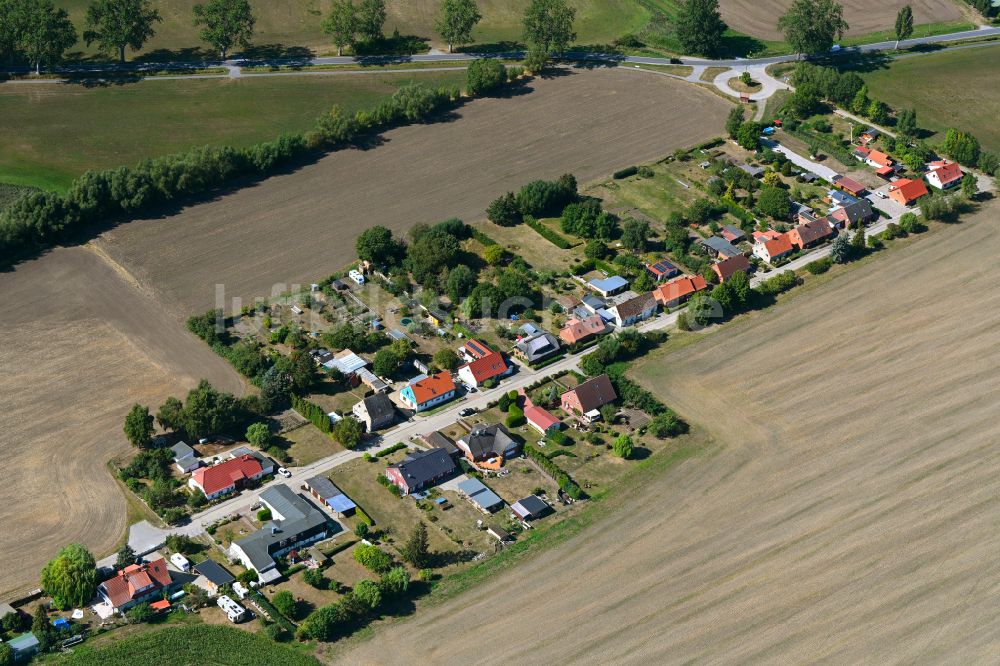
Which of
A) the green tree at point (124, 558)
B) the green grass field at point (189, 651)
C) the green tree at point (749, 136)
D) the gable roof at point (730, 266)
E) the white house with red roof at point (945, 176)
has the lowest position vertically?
the green grass field at point (189, 651)

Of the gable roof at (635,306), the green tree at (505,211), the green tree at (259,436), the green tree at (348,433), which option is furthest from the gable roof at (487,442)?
the green tree at (505,211)

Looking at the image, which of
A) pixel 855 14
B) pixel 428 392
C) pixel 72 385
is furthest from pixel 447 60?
pixel 72 385

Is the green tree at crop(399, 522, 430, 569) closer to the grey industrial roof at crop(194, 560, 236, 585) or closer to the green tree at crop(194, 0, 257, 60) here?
the grey industrial roof at crop(194, 560, 236, 585)

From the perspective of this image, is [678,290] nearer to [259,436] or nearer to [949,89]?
[259,436]

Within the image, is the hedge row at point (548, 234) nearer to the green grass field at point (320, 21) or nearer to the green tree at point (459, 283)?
the green tree at point (459, 283)

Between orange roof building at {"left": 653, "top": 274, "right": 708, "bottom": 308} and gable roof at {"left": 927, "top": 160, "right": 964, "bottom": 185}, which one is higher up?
gable roof at {"left": 927, "top": 160, "right": 964, "bottom": 185}

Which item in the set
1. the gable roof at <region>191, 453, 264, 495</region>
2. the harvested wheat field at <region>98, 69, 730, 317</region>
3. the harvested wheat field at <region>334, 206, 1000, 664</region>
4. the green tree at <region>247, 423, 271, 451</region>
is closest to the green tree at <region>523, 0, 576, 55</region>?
the harvested wheat field at <region>98, 69, 730, 317</region>
